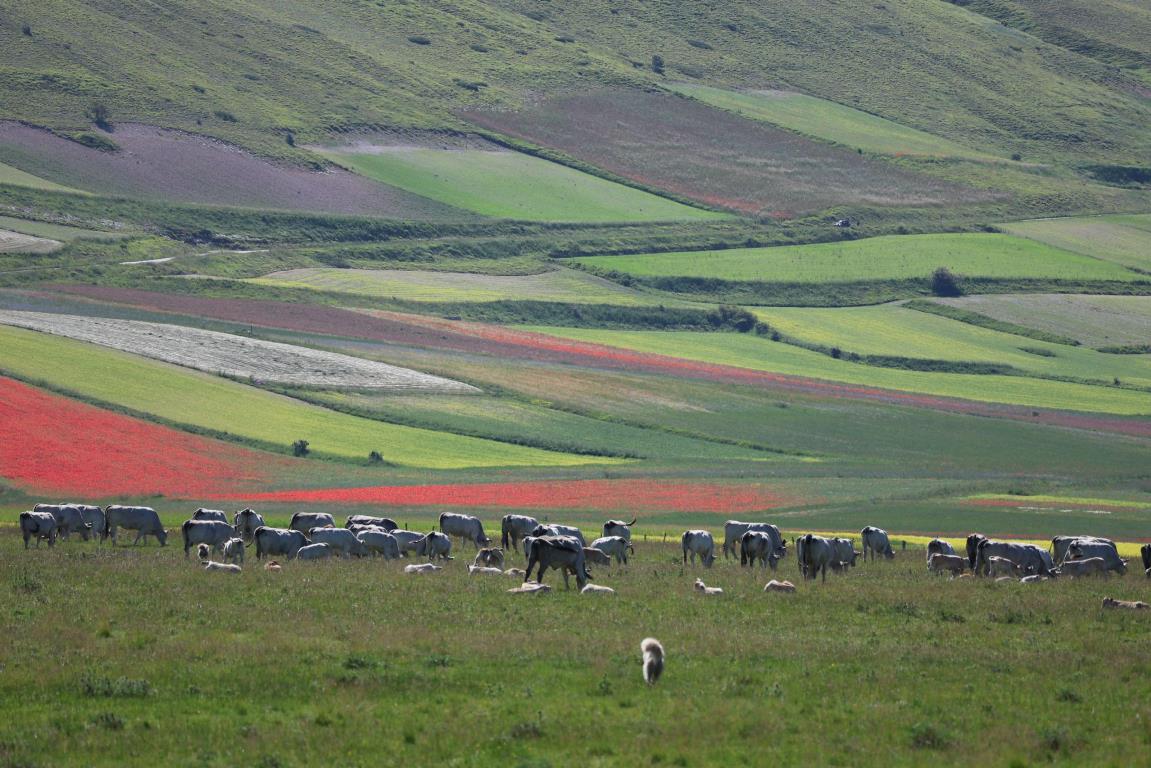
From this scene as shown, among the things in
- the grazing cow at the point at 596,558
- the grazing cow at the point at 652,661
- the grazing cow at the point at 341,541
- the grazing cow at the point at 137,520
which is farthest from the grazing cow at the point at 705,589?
the grazing cow at the point at 137,520

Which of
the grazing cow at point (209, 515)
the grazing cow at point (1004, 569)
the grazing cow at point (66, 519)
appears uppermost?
the grazing cow at point (1004, 569)

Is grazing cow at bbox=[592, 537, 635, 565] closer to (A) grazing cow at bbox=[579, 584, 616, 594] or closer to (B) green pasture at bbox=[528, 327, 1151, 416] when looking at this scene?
(A) grazing cow at bbox=[579, 584, 616, 594]

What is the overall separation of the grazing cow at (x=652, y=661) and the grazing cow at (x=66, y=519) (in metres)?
25.9

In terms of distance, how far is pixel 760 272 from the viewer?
468ft

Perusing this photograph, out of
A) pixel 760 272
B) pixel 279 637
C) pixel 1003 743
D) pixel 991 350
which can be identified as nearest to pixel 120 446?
pixel 279 637

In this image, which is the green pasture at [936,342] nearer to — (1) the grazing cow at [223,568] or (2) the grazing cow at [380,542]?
(2) the grazing cow at [380,542]

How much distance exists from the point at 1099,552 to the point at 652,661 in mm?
22986

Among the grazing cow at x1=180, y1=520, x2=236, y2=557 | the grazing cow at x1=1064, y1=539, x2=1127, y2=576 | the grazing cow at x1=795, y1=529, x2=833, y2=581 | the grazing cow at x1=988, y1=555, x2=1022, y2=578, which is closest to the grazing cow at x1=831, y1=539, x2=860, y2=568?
the grazing cow at x1=795, y1=529, x2=833, y2=581

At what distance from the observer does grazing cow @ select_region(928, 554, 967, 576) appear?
41.1m

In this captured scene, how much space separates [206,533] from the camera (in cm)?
4091

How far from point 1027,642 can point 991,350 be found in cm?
9574

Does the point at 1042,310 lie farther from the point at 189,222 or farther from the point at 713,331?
the point at 189,222

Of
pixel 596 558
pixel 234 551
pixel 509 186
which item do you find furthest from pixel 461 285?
pixel 234 551

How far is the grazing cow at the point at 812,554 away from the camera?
37.8 m
